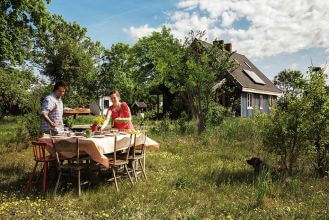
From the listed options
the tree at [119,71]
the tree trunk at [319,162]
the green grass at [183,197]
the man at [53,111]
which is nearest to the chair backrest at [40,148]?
the man at [53,111]

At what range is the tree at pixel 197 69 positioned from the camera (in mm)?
18062

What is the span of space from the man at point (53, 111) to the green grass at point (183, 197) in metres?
1.34

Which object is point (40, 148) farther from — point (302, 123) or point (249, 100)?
Answer: point (249, 100)

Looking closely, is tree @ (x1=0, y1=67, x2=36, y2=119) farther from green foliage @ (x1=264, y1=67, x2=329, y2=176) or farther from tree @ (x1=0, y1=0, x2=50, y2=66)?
green foliage @ (x1=264, y1=67, x2=329, y2=176)

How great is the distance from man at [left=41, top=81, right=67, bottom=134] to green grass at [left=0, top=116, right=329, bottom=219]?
1.34 m

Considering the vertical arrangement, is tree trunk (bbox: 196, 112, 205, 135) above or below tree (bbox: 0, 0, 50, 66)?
below

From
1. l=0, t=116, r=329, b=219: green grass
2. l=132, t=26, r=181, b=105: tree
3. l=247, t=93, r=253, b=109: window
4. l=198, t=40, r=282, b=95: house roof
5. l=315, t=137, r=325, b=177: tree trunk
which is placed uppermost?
l=132, t=26, r=181, b=105: tree

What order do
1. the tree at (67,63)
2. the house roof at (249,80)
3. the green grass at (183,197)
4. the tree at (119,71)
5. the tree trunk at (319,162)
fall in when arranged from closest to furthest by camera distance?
Answer: 1. the green grass at (183,197)
2. the tree trunk at (319,162)
3. the house roof at (249,80)
4. the tree at (67,63)
5. the tree at (119,71)

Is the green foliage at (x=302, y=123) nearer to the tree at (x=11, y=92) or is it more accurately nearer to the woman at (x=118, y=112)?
the woman at (x=118, y=112)

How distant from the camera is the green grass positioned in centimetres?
624

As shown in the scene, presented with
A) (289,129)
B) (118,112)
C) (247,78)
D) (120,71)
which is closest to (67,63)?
(247,78)

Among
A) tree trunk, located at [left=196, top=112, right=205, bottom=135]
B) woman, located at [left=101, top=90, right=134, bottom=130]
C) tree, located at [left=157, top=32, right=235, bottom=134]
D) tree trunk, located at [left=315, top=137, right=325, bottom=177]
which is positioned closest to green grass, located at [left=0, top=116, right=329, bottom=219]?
tree trunk, located at [left=315, top=137, right=325, bottom=177]

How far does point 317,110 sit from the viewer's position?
8.45 meters

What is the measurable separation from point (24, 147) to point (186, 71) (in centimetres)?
920
